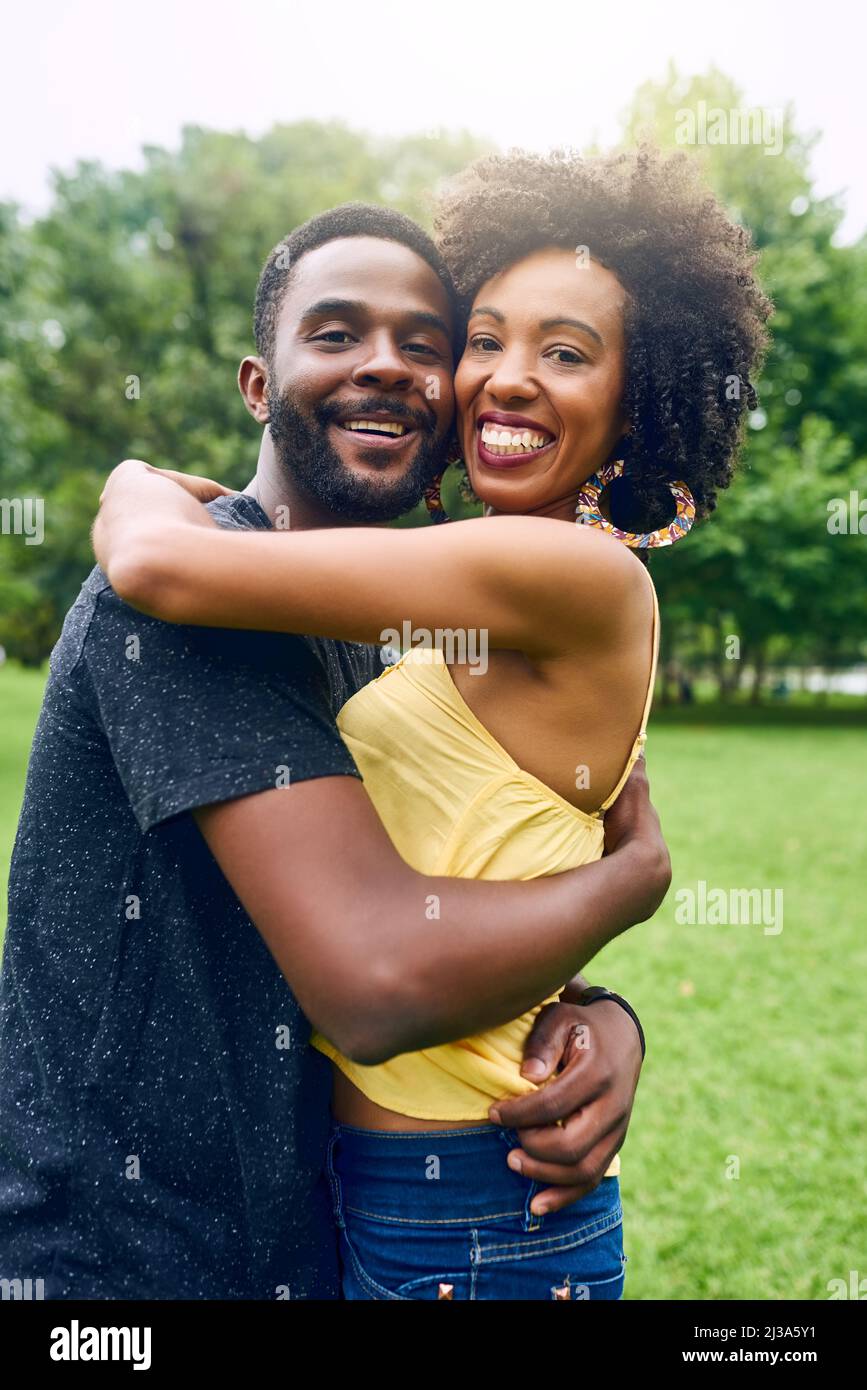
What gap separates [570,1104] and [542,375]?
126 centimetres

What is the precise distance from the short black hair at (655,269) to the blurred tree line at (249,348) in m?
20.9

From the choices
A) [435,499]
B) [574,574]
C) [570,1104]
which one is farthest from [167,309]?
[570,1104]

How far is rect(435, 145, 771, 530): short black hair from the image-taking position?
2.15 metres

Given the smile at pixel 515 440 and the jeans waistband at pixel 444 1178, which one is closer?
the jeans waistband at pixel 444 1178

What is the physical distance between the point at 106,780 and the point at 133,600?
30cm

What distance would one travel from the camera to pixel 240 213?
81.4 feet

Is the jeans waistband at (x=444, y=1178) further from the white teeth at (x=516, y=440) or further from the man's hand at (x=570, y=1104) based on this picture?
the white teeth at (x=516, y=440)

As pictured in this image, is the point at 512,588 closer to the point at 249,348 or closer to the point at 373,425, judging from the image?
the point at 373,425

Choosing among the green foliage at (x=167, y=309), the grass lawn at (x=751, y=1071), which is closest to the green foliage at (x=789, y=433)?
the green foliage at (x=167, y=309)

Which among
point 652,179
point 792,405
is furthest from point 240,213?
point 652,179

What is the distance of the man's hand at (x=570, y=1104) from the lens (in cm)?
173

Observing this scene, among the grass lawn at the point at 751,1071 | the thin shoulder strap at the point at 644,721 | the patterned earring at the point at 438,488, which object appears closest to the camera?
the thin shoulder strap at the point at 644,721

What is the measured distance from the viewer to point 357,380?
2.07m
